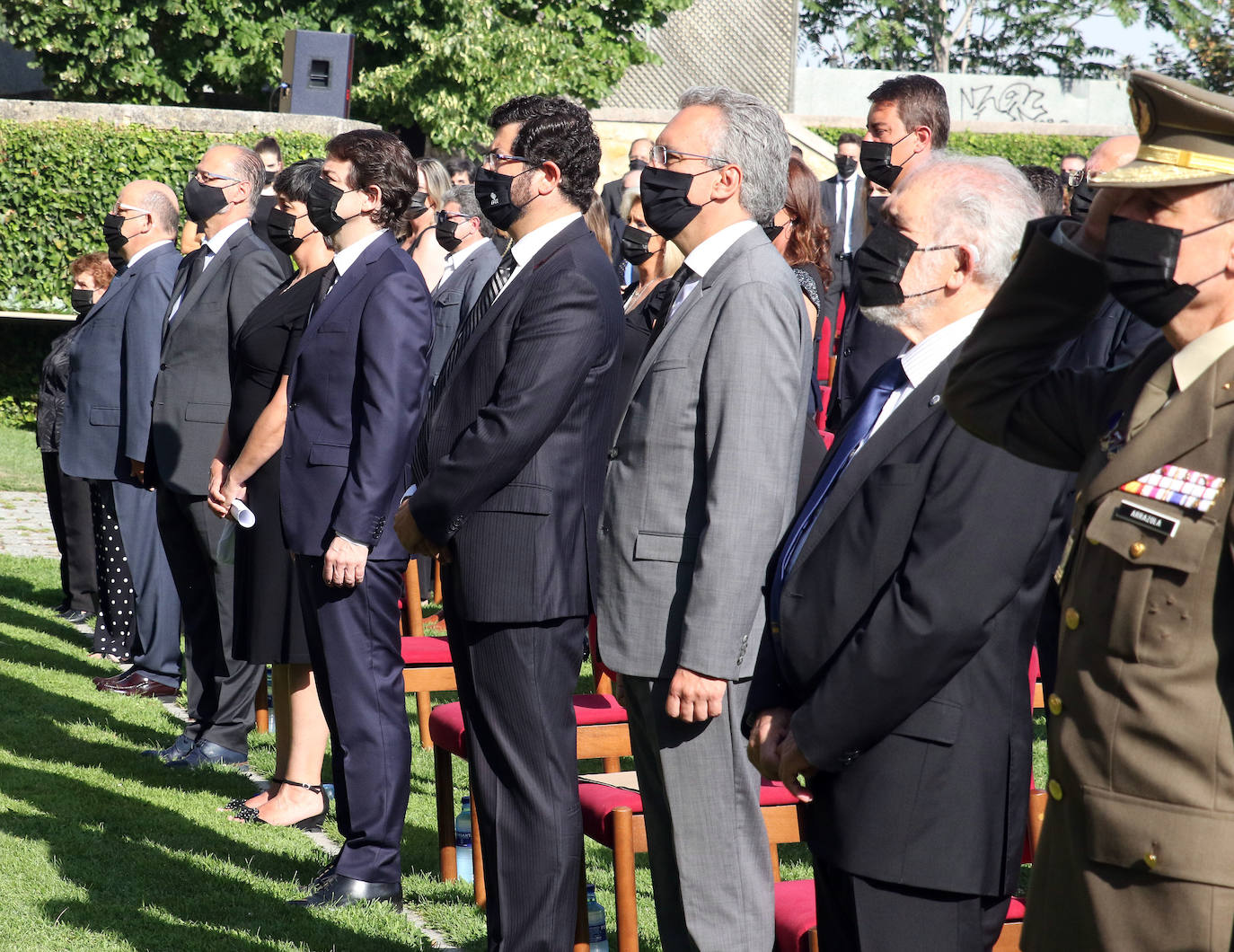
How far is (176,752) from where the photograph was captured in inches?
244

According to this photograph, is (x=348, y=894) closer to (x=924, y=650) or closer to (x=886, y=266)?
(x=924, y=650)

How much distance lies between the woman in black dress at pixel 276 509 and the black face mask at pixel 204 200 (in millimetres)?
933

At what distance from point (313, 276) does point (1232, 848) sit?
409 cm

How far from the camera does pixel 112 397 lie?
7203 millimetres

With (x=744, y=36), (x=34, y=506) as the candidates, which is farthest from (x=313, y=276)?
(x=744, y=36)

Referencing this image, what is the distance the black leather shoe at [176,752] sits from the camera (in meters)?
6.17

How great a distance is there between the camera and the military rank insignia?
1.79m

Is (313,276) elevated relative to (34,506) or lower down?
elevated

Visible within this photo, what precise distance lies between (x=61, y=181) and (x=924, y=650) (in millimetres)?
14776

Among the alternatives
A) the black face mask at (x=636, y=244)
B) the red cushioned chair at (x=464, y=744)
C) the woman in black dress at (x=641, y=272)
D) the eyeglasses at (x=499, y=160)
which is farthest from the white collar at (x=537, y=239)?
the black face mask at (x=636, y=244)

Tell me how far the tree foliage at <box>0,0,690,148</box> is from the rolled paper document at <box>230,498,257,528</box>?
17.0 meters

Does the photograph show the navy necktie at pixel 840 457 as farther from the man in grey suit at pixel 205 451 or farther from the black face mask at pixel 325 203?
the man in grey suit at pixel 205 451

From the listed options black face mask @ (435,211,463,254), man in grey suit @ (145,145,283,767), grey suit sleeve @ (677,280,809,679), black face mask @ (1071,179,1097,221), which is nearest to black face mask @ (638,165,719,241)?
grey suit sleeve @ (677,280,809,679)

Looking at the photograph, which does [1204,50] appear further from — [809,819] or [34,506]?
[809,819]
